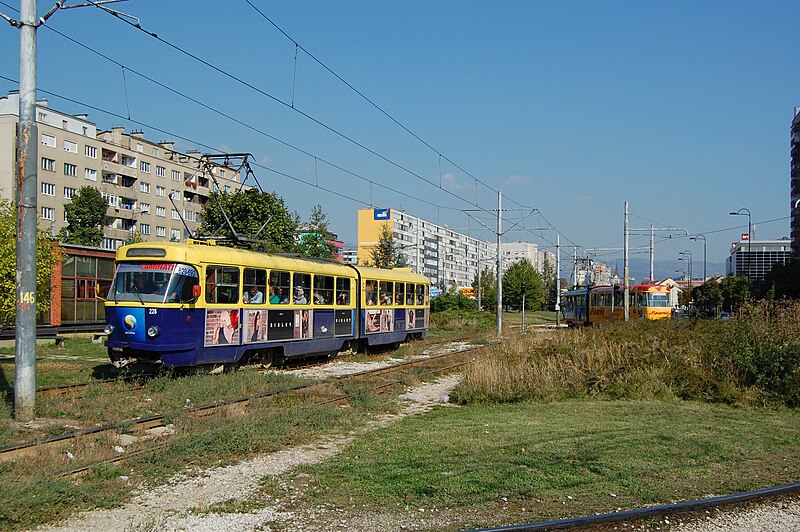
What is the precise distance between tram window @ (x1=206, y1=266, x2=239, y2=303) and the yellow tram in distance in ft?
89.4

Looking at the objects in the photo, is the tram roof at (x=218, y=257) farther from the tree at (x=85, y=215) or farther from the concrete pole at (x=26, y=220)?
the tree at (x=85, y=215)

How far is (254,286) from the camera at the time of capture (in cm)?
1808

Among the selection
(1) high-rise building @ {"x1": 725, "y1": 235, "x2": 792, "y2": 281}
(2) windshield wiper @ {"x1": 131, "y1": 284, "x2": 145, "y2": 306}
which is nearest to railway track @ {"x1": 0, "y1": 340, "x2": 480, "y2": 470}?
(2) windshield wiper @ {"x1": 131, "y1": 284, "x2": 145, "y2": 306}

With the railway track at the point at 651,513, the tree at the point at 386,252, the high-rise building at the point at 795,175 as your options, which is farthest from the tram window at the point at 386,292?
the high-rise building at the point at 795,175

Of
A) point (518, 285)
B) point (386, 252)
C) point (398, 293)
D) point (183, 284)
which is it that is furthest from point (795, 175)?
point (183, 284)

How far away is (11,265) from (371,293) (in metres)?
10.9

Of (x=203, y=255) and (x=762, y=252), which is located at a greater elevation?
(x=762, y=252)

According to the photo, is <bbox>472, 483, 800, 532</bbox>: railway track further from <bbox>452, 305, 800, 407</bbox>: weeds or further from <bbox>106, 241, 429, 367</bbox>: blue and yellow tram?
<bbox>106, 241, 429, 367</bbox>: blue and yellow tram

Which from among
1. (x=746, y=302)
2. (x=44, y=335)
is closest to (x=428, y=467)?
(x=746, y=302)

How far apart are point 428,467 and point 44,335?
24306mm

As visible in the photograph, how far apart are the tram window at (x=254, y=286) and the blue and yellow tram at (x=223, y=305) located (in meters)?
0.02

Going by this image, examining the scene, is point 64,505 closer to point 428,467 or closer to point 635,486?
point 428,467

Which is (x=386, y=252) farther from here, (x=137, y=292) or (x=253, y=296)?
(x=137, y=292)

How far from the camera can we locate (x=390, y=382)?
17359 mm
